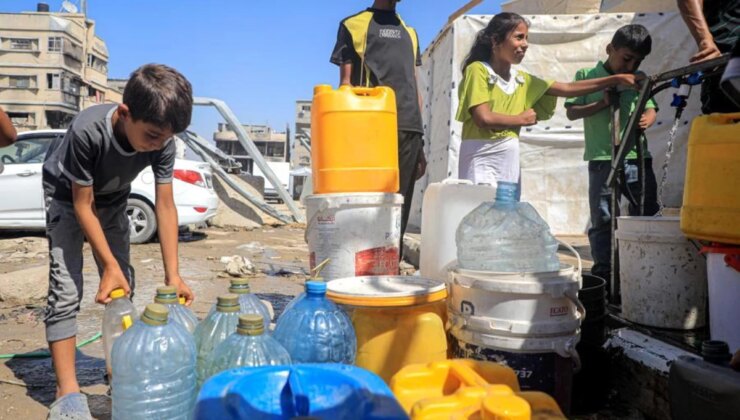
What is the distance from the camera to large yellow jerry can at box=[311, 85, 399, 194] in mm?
2996

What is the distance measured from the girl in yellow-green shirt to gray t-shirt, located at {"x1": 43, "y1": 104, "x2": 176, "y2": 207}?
1.82 m

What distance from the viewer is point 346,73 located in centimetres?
372

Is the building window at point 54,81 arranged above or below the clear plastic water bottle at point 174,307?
above

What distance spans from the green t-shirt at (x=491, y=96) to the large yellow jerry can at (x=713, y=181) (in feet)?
4.16

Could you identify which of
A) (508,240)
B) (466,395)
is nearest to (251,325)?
(466,395)

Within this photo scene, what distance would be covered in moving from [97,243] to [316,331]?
1.06 metres

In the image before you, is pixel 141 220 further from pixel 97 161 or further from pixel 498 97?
pixel 498 97

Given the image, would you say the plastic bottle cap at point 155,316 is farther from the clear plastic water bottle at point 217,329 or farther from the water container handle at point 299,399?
the water container handle at point 299,399

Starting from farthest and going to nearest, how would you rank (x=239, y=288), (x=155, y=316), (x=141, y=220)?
(x=141, y=220)
(x=239, y=288)
(x=155, y=316)

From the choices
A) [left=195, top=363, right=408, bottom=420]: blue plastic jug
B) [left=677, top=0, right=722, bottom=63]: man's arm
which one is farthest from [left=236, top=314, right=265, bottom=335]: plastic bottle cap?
[left=677, top=0, right=722, bottom=63]: man's arm

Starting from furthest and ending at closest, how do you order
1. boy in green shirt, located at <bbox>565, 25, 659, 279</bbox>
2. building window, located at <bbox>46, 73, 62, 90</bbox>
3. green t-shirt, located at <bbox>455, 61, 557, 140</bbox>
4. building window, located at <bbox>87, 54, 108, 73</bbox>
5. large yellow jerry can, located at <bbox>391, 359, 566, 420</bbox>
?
building window, located at <bbox>87, 54, 108, 73</bbox> → building window, located at <bbox>46, 73, 62, 90</bbox> → boy in green shirt, located at <bbox>565, 25, 659, 279</bbox> → green t-shirt, located at <bbox>455, 61, 557, 140</bbox> → large yellow jerry can, located at <bbox>391, 359, 566, 420</bbox>

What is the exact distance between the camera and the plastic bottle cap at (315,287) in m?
1.97

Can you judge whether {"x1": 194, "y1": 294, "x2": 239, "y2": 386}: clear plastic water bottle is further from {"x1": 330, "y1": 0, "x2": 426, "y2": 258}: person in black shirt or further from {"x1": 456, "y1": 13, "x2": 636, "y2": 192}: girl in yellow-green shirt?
{"x1": 330, "y1": 0, "x2": 426, "y2": 258}: person in black shirt

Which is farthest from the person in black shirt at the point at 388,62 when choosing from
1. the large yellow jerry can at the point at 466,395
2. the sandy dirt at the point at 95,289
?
the large yellow jerry can at the point at 466,395
